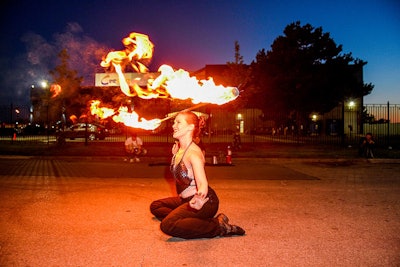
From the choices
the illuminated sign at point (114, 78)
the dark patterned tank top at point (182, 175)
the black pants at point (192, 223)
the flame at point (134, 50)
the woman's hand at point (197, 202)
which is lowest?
the black pants at point (192, 223)

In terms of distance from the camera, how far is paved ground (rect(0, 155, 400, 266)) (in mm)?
4238

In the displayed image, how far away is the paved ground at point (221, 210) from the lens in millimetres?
4238

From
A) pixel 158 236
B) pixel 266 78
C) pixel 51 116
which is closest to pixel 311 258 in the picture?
pixel 158 236

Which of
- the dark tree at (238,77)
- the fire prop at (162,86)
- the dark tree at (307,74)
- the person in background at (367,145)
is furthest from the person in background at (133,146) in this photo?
the dark tree at (307,74)

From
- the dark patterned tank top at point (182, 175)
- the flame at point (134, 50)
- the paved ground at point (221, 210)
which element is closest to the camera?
the paved ground at point (221, 210)

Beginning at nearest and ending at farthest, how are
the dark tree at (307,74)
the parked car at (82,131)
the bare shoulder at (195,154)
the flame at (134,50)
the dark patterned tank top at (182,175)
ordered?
1. the bare shoulder at (195,154)
2. the dark patterned tank top at (182,175)
3. the flame at (134,50)
4. the parked car at (82,131)
5. the dark tree at (307,74)

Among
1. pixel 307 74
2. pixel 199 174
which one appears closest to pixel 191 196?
pixel 199 174

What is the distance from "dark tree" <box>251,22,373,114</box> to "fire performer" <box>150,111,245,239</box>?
37.8 meters

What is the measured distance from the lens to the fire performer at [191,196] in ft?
14.7

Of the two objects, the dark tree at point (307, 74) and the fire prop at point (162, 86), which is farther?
the dark tree at point (307, 74)

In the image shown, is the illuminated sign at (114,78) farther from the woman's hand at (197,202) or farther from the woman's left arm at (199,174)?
the woman's hand at (197,202)

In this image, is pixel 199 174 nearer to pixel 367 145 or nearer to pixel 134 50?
pixel 134 50

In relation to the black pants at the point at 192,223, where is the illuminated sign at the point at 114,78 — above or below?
above

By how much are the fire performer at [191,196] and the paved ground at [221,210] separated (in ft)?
0.65
